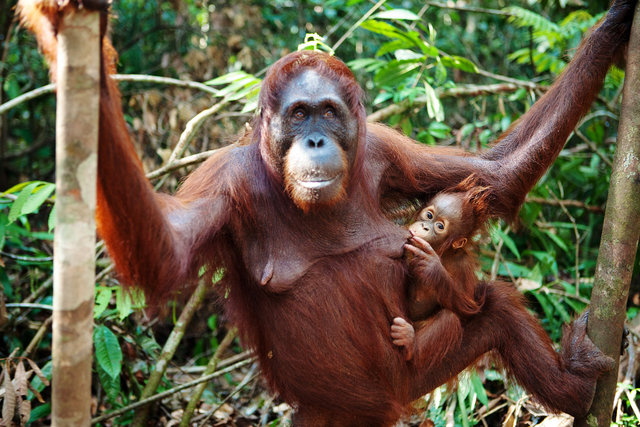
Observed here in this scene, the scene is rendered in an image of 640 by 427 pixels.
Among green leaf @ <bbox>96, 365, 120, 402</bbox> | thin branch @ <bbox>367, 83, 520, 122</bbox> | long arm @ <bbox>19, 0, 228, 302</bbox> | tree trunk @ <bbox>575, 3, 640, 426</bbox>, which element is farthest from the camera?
thin branch @ <bbox>367, 83, 520, 122</bbox>

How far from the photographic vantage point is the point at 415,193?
11.9 ft

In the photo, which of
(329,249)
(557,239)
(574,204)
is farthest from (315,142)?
(574,204)

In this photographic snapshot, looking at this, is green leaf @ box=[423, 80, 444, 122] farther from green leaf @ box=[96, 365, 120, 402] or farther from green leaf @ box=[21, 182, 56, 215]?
green leaf @ box=[96, 365, 120, 402]

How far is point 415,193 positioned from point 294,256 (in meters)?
0.90

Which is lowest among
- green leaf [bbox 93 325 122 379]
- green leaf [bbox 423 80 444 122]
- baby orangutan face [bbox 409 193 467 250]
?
green leaf [bbox 93 325 122 379]

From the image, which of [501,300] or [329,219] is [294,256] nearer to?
[329,219]

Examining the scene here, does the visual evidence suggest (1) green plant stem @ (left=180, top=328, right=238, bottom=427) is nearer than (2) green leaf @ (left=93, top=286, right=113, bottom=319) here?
No

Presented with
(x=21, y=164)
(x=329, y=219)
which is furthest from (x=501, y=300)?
(x=21, y=164)

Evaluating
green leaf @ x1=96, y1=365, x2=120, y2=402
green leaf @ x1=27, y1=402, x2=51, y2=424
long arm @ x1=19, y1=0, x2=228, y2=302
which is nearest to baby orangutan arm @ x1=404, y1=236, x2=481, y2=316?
long arm @ x1=19, y1=0, x2=228, y2=302

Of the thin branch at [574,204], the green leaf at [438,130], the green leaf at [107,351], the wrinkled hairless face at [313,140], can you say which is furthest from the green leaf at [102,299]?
the thin branch at [574,204]

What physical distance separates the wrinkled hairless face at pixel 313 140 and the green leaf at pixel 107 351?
5.18 ft

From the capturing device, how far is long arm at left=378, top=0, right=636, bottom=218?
3.45 metres

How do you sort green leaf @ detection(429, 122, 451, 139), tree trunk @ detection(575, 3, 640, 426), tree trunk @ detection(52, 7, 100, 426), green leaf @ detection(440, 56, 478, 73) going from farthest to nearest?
1. green leaf @ detection(429, 122, 451, 139)
2. green leaf @ detection(440, 56, 478, 73)
3. tree trunk @ detection(575, 3, 640, 426)
4. tree trunk @ detection(52, 7, 100, 426)

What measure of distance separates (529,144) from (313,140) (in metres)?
1.44
